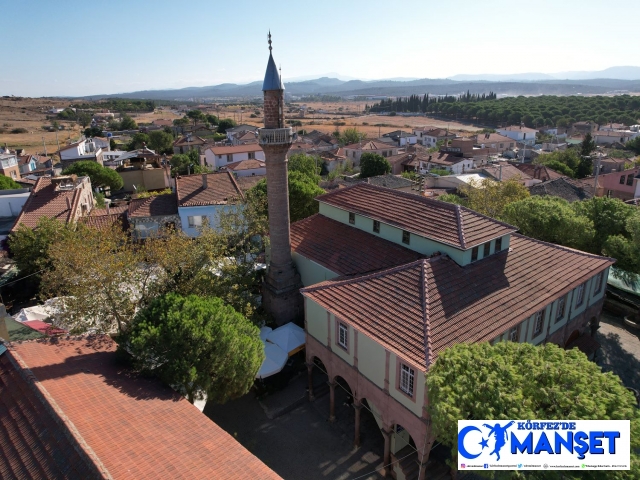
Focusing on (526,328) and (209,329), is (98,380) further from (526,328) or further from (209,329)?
(526,328)

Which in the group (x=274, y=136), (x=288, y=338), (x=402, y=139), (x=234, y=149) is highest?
(x=274, y=136)

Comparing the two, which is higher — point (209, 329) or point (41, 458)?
point (209, 329)

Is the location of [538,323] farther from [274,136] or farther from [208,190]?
[208,190]

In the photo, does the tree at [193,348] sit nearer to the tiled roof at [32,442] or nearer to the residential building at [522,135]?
the tiled roof at [32,442]

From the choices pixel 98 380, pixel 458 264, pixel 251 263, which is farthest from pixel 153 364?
pixel 458 264

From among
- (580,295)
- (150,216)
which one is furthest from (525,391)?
(150,216)

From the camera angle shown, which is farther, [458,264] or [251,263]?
[251,263]
